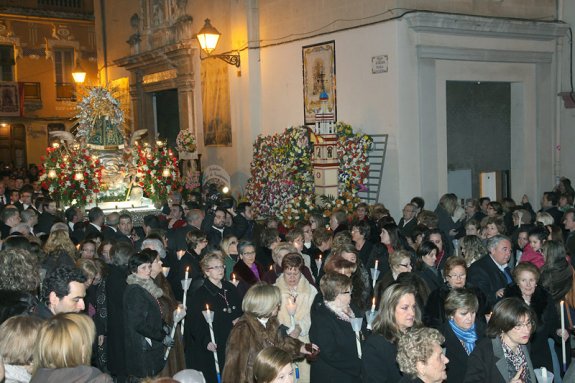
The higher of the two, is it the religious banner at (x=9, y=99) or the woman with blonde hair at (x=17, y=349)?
the religious banner at (x=9, y=99)

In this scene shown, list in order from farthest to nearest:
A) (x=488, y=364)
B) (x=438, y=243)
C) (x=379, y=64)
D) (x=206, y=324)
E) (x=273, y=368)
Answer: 1. (x=379, y=64)
2. (x=438, y=243)
3. (x=206, y=324)
4. (x=488, y=364)
5. (x=273, y=368)

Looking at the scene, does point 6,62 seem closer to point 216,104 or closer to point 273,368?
point 216,104

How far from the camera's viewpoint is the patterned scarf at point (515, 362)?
516 centimetres

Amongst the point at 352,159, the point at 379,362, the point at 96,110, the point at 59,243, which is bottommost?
the point at 379,362

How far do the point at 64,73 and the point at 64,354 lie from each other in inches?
1390

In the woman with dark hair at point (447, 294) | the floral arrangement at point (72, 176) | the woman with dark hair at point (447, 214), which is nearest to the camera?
the woman with dark hair at point (447, 294)

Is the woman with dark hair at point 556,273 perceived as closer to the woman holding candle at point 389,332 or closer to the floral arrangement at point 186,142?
the woman holding candle at point 389,332

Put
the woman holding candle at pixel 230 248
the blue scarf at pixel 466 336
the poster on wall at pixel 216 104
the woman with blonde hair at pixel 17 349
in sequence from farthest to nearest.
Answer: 1. the poster on wall at pixel 216 104
2. the woman holding candle at pixel 230 248
3. the blue scarf at pixel 466 336
4. the woman with blonde hair at pixel 17 349

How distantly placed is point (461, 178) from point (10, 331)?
14.0 metres

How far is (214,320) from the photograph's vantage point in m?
7.10

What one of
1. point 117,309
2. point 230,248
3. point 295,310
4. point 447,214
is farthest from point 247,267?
point 447,214

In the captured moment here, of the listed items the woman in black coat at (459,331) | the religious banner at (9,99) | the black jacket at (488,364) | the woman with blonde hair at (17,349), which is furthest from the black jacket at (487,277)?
the religious banner at (9,99)

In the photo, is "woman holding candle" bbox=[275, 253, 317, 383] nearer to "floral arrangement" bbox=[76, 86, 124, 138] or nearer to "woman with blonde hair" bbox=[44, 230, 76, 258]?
"woman with blonde hair" bbox=[44, 230, 76, 258]

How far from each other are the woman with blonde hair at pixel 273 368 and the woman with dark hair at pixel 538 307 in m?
3.17
